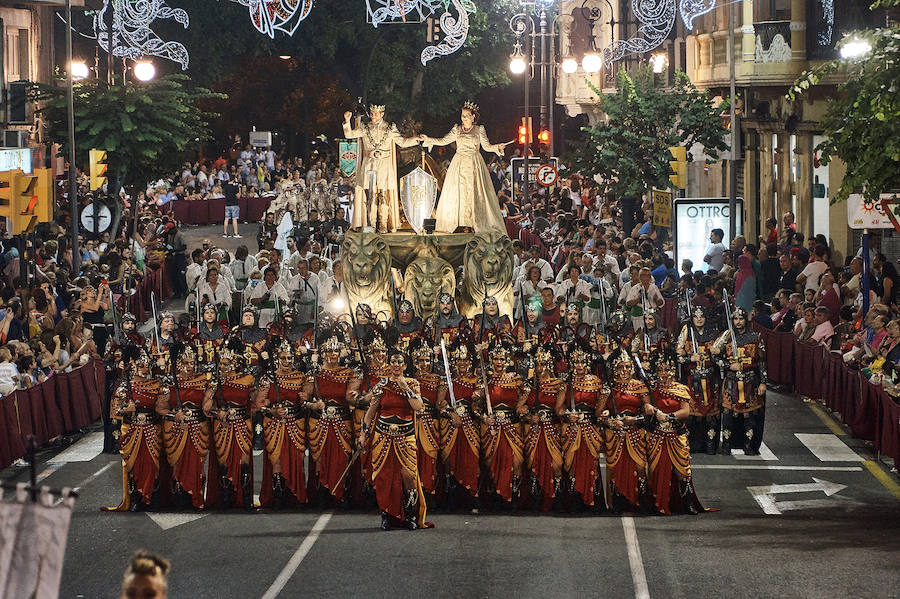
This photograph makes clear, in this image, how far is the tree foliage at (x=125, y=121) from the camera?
119 feet

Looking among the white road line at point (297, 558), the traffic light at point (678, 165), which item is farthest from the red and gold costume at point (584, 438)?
the traffic light at point (678, 165)

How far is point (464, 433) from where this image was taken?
17031 mm

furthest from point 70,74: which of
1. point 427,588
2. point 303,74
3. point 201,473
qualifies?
point 303,74

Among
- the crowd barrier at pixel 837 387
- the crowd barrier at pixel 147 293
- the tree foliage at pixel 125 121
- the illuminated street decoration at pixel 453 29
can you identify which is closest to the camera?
the crowd barrier at pixel 837 387

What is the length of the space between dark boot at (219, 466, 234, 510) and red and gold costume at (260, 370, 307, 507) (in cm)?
41

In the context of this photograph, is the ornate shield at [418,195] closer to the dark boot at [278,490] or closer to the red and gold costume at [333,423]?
the red and gold costume at [333,423]

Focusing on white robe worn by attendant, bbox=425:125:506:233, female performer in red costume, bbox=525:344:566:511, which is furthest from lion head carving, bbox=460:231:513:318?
female performer in red costume, bbox=525:344:566:511

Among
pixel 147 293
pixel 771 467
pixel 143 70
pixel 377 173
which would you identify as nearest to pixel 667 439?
pixel 771 467

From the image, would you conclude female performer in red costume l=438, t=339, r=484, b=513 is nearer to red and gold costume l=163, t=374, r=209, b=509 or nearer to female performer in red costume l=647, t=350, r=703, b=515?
female performer in red costume l=647, t=350, r=703, b=515

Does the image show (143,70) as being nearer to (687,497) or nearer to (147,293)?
(147,293)

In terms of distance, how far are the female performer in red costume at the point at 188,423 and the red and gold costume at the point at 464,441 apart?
2.38 m

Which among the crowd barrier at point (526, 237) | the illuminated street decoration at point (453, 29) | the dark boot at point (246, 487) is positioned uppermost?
the illuminated street decoration at point (453, 29)

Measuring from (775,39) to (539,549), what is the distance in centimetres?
2136

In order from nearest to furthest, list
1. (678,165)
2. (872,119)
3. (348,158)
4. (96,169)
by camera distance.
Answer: (872,119), (96,169), (678,165), (348,158)
